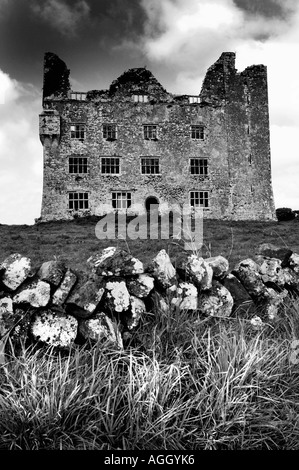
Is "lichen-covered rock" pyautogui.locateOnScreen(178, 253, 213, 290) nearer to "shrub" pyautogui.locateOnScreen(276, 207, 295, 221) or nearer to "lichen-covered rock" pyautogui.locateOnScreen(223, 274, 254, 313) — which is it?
"lichen-covered rock" pyautogui.locateOnScreen(223, 274, 254, 313)

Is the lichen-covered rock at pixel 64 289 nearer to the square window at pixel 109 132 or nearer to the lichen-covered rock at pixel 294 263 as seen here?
the lichen-covered rock at pixel 294 263

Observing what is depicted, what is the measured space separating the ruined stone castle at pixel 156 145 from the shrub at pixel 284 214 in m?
2.65

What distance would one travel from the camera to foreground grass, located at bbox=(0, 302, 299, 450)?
122 inches

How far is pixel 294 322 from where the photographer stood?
4602 millimetres

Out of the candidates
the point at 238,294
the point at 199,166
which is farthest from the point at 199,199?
→ the point at 238,294

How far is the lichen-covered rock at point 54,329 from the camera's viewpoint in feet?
13.0

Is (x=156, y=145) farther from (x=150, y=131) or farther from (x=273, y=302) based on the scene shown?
(x=273, y=302)

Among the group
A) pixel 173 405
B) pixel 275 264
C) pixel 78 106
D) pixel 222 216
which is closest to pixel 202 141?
pixel 222 216

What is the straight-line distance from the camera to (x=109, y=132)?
36.9 meters

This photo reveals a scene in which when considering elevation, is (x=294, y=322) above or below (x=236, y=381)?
above

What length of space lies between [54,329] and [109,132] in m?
34.5

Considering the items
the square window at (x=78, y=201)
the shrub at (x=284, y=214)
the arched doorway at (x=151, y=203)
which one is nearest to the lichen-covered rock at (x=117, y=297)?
the square window at (x=78, y=201)

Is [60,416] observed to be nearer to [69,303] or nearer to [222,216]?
[69,303]

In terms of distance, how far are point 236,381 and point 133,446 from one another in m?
1.05
